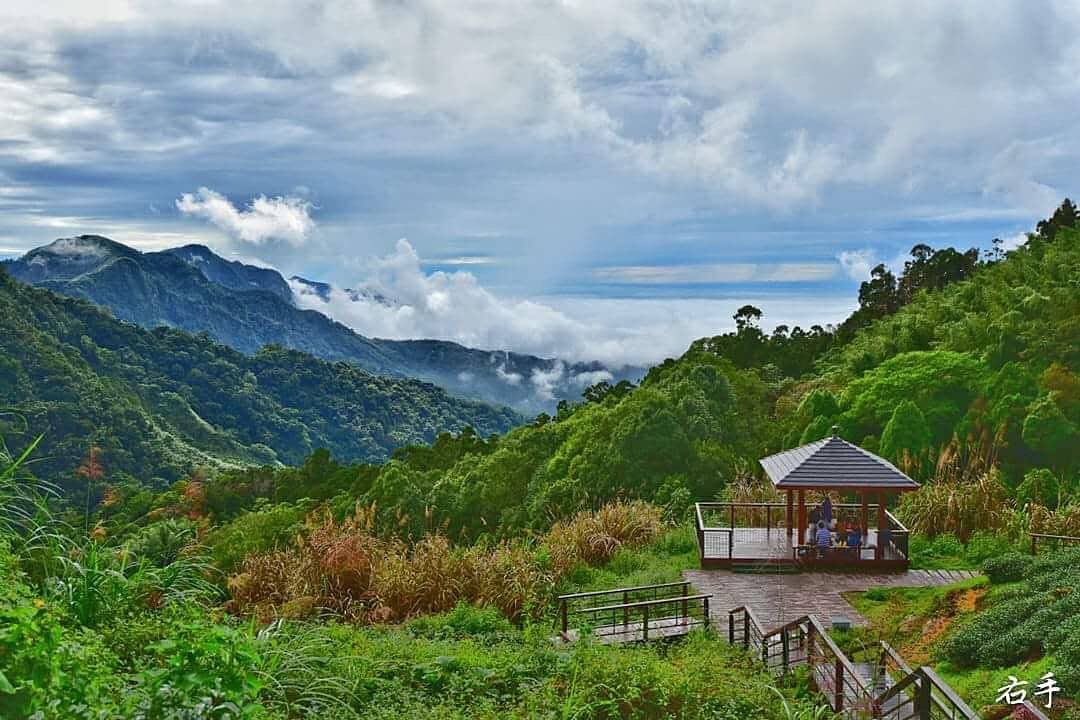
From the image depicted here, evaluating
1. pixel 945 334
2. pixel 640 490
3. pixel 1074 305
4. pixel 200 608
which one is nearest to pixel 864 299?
pixel 945 334

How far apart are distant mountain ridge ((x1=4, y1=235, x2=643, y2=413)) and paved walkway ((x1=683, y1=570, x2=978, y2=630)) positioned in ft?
457

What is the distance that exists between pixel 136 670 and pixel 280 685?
36.0 inches

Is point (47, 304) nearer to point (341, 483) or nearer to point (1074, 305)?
point (341, 483)

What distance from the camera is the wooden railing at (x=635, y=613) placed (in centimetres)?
1091

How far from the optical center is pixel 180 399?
76312 mm

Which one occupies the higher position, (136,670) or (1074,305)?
(1074,305)

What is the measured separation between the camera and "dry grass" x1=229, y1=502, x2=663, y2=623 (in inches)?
446

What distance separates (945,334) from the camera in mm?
24766

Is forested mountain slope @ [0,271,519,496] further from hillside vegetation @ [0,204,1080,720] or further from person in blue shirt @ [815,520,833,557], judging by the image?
person in blue shirt @ [815,520,833,557]

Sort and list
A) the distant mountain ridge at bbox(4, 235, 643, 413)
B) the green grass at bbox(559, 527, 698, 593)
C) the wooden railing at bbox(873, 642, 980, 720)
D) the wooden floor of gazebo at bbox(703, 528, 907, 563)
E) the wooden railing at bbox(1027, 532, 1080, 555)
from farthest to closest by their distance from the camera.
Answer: the distant mountain ridge at bbox(4, 235, 643, 413) → the wooden floor of gazebo at bbox(703, 528, 907, 563) → the green grass at bbox(559, 527, 698, 593) → the wooden railing at bbox(1027, 532, 1080, 555) → the wooden railing at bbox(873, 642, 980, 720)

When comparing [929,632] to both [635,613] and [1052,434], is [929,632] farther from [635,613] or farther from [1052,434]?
[1052,434]

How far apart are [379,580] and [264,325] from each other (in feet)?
547

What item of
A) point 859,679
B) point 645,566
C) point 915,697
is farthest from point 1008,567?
point 915,697

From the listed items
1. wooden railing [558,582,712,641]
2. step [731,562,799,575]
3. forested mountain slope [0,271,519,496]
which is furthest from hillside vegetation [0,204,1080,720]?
forested mountain slope [0,271,519,496]
